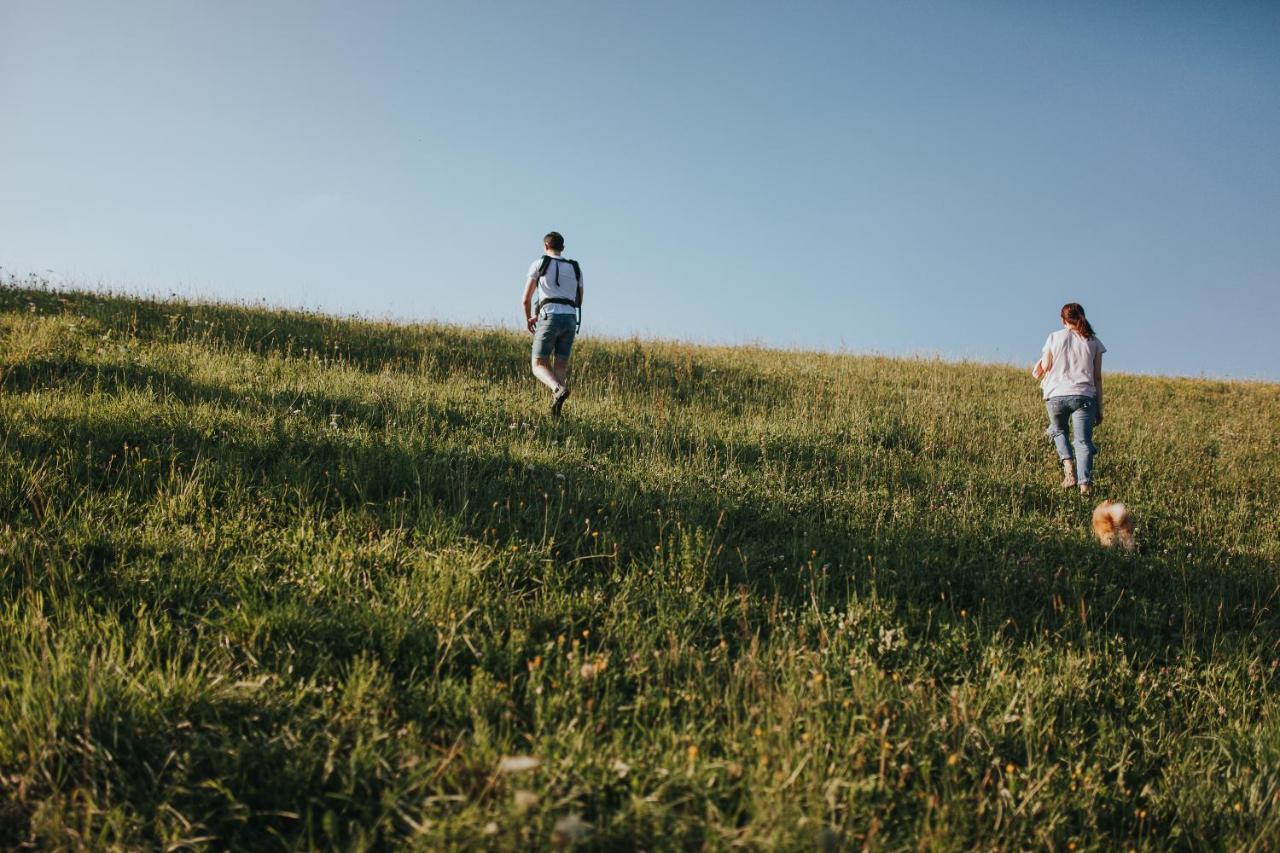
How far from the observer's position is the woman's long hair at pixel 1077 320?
796cm

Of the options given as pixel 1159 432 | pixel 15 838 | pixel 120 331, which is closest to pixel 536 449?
pixel 15 838

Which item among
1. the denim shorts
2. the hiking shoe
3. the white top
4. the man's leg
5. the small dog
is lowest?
the small dog

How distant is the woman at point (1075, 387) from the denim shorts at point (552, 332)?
18.4 ft

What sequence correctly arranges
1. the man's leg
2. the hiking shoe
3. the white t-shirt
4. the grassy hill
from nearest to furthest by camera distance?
1. the grassy hill
2. the white t-shirt
3. the hiking shoe
4. the man's leg

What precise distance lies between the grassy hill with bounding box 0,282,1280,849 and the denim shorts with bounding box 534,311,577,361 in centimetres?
150

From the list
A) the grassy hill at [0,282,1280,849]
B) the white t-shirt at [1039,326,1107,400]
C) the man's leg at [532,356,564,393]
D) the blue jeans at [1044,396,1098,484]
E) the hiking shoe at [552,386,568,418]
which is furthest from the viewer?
the man's leg at [532,356,564,393]

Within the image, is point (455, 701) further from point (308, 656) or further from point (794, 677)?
point (794, 677)

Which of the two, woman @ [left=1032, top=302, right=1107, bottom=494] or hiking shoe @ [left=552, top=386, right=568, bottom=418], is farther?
hiking shoe @ [left=552, top=386, right=568, bottom=418]

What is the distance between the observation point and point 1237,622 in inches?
186

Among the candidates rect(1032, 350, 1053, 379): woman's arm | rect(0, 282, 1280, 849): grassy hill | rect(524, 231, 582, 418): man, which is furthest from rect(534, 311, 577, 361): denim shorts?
rect(1032, 350, 1053, 379): woman's arm

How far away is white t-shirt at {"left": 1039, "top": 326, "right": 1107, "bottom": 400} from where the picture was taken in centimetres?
782

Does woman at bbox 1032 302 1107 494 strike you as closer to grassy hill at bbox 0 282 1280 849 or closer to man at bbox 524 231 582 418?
grassy hill at bbox 0 282 1280 849

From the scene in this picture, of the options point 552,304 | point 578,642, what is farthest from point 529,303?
point 578,642

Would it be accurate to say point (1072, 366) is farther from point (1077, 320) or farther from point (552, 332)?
point (552, 332)
